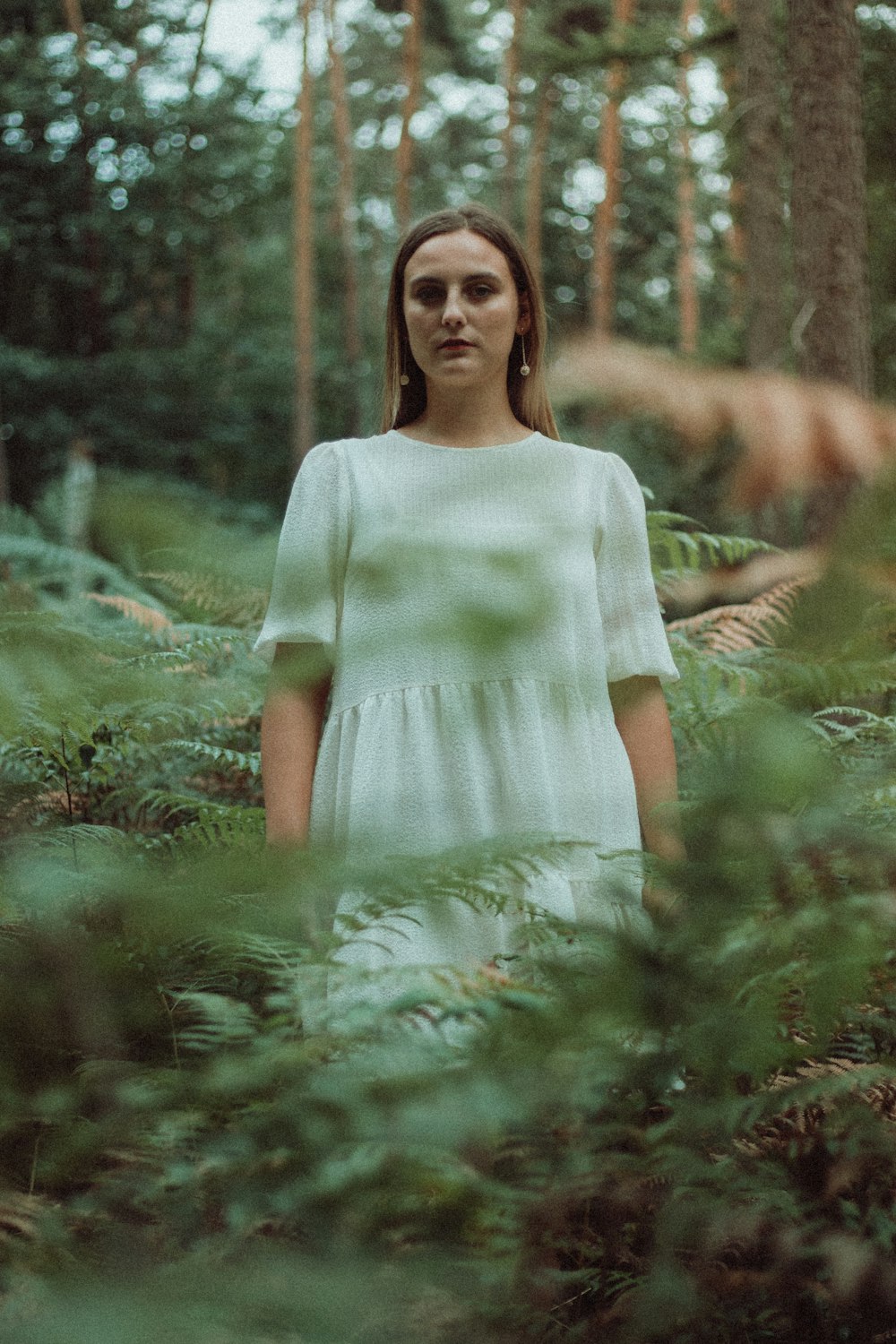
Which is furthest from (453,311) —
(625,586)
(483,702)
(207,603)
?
(207,603)

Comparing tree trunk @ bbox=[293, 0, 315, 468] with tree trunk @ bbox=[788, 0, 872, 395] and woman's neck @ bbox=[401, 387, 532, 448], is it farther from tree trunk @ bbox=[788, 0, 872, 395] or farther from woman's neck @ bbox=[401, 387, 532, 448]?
woman's neck @ bbox=[401, 387, 532, 448]

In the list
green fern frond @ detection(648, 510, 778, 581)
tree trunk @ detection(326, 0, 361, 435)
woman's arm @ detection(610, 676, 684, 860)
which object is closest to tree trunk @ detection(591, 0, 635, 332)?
tree trunk @ detection(326, 0, 361, 435)

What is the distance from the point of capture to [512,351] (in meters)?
2.41

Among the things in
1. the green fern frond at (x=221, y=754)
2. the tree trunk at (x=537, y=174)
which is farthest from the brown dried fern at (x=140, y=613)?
the tree trunk at (x=537, y=174)

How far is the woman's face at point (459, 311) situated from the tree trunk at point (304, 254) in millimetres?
19719

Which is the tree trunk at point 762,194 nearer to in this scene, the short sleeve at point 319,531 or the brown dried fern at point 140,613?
the brown dried fern at point 140,613

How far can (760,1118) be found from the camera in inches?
47.8

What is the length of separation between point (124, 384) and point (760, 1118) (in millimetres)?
22659

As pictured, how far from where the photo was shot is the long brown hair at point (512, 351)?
2320 millimetres

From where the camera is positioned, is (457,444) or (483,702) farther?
(457,444)

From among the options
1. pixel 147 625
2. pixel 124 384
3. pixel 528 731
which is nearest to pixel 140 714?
pixel 528 731

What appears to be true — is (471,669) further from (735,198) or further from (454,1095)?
(735,198)

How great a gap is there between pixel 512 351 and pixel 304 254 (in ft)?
69.5

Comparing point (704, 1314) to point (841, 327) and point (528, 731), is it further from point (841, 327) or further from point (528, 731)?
point (841, 327)
